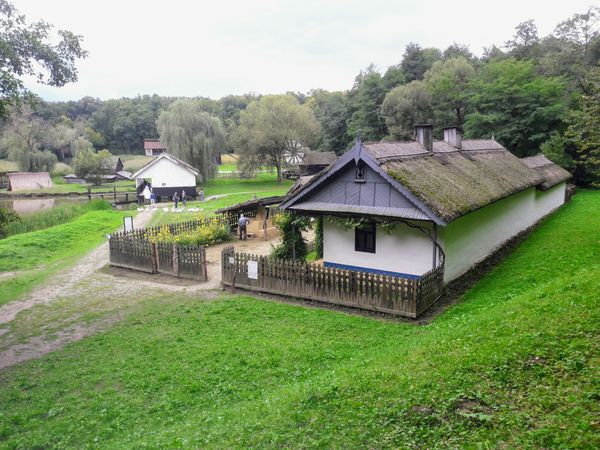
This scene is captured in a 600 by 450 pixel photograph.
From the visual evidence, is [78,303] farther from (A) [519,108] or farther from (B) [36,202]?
(B) [36,202]

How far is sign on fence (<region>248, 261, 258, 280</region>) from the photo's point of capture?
15.1m

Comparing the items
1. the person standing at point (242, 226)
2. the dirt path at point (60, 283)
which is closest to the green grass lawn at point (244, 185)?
the person standing at point (242, 226)

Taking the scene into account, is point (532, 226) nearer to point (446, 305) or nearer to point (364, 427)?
point (446, 305)

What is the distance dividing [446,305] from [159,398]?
8.43 metres

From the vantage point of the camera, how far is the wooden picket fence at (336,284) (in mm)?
12445

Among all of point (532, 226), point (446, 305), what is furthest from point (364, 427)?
point (532, 226)

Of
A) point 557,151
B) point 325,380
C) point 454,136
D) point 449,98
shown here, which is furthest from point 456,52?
point 325,380

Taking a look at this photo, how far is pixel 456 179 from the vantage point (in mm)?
16531

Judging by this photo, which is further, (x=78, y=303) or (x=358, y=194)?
(x=78, y=303)

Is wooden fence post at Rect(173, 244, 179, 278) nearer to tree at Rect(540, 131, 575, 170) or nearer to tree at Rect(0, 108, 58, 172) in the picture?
tree at Rect(540, 131, 575, 170)

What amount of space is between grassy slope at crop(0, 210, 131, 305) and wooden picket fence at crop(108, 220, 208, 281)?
9.91 ft

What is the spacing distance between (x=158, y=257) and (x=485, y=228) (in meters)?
13.1

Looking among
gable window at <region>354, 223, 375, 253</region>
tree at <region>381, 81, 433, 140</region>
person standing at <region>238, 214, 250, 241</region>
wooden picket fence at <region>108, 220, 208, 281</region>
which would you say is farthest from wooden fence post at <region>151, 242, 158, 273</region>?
tree at <region>381, 81, 433, 140</region>

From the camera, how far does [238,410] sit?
294 inches
